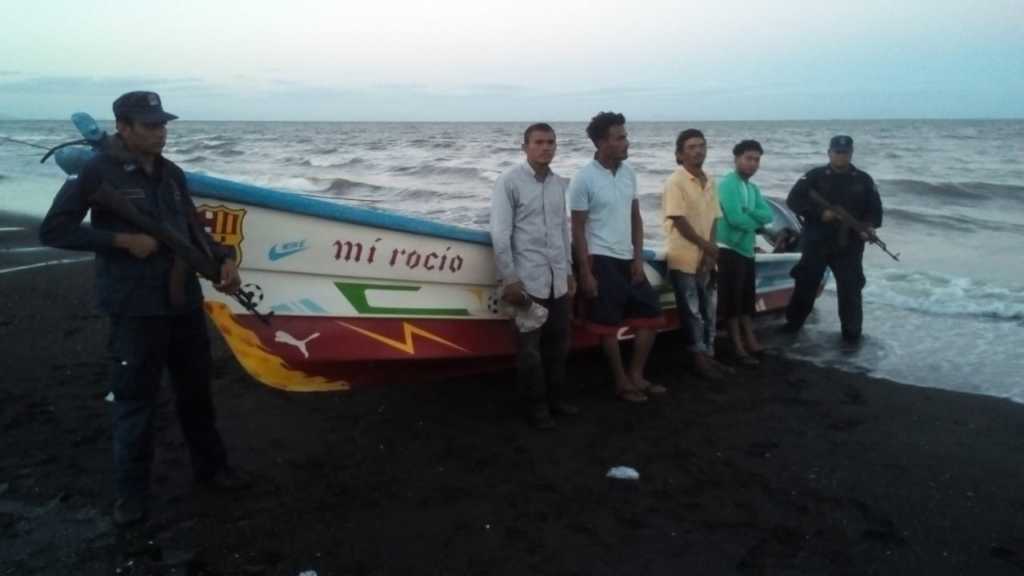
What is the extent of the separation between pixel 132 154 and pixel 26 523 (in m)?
1.76

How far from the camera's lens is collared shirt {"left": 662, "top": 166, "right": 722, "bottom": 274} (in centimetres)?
522

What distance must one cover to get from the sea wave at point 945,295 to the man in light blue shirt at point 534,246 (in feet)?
17.5

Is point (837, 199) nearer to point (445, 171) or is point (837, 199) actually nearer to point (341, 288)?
point (341, 288)

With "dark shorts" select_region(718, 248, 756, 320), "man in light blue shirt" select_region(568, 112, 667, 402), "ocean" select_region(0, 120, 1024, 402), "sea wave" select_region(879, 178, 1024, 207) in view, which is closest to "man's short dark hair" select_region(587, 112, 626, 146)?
"man in light blue shirt" select_region(568, 112, 667, 402)

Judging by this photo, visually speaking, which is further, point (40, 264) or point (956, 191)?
point (956, 191)

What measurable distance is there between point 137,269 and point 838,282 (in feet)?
18.6

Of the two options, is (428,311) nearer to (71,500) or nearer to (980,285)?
(71,500)

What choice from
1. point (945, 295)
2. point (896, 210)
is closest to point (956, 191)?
point (896, 210)

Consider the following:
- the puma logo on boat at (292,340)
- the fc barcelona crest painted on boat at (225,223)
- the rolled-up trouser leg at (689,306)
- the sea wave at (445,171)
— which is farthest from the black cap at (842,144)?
the sea wave at (445,171)

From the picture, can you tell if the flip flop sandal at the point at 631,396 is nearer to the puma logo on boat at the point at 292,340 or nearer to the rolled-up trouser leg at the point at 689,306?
the rolled-up trouser leg at the point at 689,306

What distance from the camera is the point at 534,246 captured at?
4.30 m

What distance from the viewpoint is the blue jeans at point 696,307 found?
5461 mm

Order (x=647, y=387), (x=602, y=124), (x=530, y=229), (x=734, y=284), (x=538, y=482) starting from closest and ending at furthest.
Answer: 1. (x=538, y=482)
2. (x=530, y=229)
3. (x=602, y=124)
4. (x=647, y=387)
5. (x=734, y=284)

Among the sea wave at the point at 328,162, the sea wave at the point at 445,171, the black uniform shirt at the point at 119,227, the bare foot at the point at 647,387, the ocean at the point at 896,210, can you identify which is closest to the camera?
the black uniform shirt at the point at 119,227
